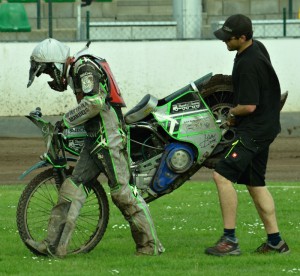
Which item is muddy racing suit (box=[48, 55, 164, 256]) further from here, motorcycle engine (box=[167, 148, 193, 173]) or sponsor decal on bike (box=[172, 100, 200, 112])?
sponsor decal on bike (box=[172, 100, 200, 112])

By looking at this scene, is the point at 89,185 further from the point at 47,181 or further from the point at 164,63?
the point at 164,63

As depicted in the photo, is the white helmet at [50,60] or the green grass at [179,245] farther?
the white helmet at [50,60]

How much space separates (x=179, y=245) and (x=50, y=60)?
190 cm

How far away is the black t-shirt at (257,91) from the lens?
31.8ft

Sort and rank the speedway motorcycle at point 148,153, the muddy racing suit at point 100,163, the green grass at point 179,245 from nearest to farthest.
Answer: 1. the green grass at point 179,245
2. the muddy racing suit at point 100,163
3. the speedway motorcycle at point 148,153

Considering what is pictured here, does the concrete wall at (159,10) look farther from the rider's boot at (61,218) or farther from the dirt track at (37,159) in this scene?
the rider's boot at (61,218)

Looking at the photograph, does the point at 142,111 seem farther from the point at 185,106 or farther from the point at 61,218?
the point at 61,218

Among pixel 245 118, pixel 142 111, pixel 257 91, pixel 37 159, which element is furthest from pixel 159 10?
pixel 257 91

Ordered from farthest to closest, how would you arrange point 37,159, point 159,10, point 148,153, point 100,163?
point 159,10 < point 37,159 < point 148,153 < point 100,163

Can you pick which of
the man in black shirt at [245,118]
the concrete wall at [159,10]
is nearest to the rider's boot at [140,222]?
the man in black shirt at [245,118]

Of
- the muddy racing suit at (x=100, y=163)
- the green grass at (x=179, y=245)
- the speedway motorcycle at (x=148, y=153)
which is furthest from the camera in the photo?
the speedway motorcycle at (x=148, y=153)

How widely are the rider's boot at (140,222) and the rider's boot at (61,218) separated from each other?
0.29 metres

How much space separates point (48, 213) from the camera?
10.6m

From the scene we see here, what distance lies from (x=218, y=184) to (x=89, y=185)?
39.5 inches
